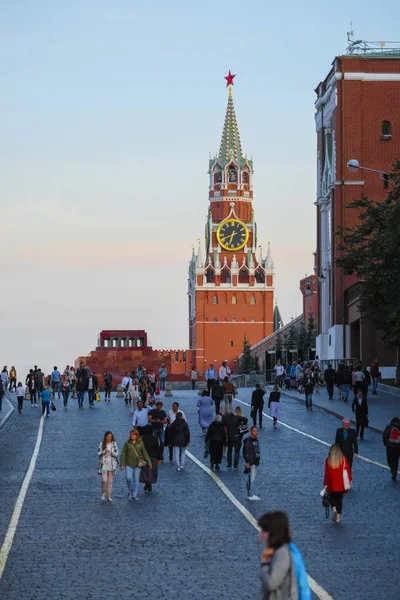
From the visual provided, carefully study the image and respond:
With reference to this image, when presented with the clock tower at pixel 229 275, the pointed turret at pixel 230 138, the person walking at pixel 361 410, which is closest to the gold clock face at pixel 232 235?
the clock tower at pixel 229 275

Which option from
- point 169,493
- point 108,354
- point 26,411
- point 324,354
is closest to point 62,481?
point 169,493

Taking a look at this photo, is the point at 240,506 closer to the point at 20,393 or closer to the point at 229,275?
the point at 20,393

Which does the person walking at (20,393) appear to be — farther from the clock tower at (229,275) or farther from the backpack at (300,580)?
the clock tower at (229,275)

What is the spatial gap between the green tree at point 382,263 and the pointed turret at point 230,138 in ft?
425

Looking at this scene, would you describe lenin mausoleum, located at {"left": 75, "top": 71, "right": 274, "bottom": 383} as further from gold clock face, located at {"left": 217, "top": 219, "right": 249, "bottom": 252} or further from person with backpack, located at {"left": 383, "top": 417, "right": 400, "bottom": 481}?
person with backpack, located at {"left": 383, "top": 417, "right": 400, "bottom": 481}

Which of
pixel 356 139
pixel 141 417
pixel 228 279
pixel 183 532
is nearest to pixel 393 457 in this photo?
pixel 141 417

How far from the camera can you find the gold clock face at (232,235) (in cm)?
18250

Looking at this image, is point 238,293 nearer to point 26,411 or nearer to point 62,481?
point 26,411

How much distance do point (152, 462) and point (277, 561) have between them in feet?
50.8

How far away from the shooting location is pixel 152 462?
958 inches

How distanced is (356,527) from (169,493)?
5489 mm

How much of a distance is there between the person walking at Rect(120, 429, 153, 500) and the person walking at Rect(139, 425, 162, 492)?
1.85ft

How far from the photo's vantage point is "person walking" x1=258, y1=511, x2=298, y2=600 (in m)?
8.83

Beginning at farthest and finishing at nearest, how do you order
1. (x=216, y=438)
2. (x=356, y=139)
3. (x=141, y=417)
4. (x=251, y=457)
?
1. (x=356, y=139)
2. (x=141, y=417)
3. (x=216, y=438)
4. (x=251, y=457)
